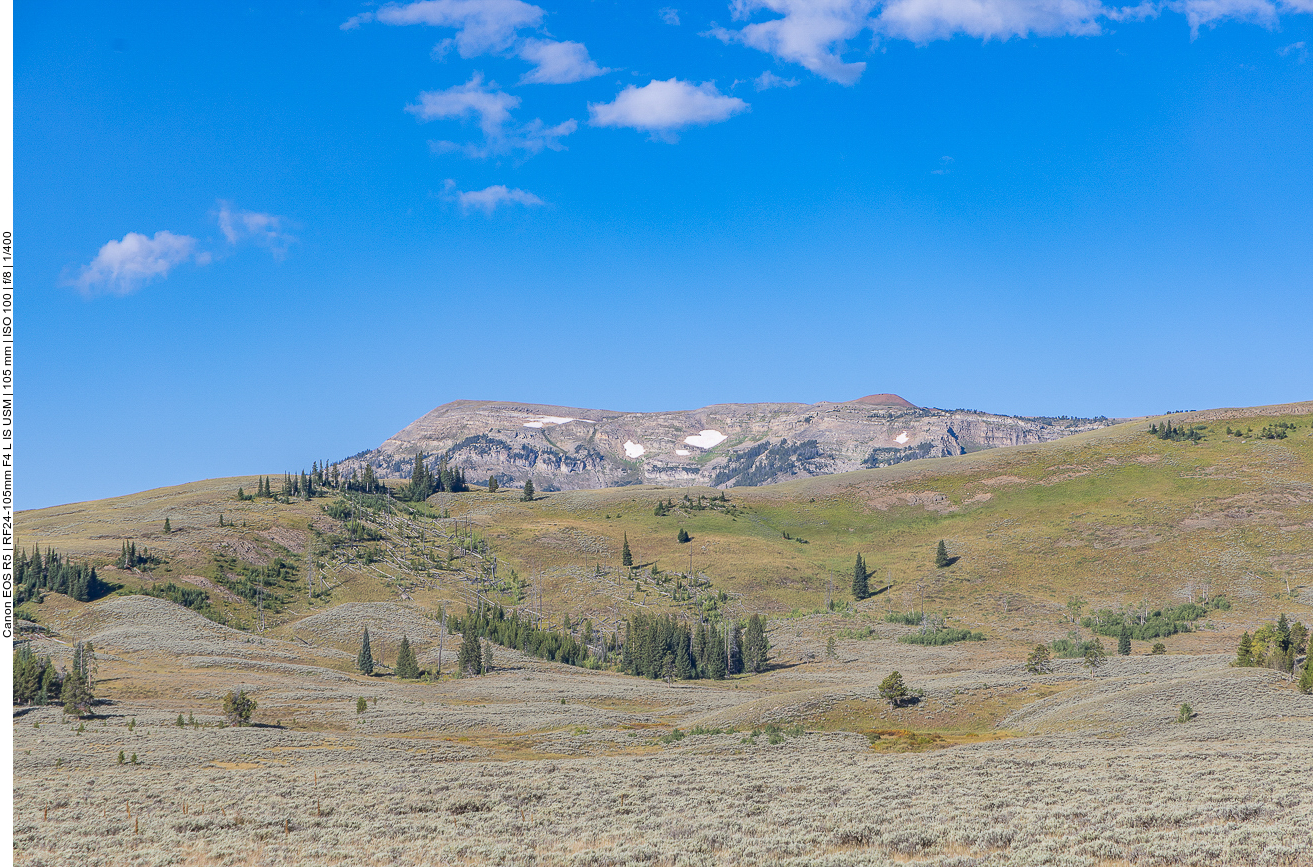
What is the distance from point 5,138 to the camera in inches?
779

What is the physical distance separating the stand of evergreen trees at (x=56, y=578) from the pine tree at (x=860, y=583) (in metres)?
117

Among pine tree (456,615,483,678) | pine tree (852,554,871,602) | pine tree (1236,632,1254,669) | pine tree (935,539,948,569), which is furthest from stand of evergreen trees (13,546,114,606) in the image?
pine tree (1236,632,1254,669)

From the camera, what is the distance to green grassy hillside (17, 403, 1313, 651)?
145875 mm

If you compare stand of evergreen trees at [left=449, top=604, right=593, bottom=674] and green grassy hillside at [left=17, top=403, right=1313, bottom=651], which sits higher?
green grassy hillside at [left=17, top=403, right=1313, bottom=651]

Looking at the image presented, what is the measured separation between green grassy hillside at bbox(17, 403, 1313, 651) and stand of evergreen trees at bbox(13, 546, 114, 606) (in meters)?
4.75

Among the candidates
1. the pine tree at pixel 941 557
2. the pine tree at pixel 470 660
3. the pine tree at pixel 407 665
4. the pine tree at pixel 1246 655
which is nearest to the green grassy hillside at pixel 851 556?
the pine tree at pixel 941 557

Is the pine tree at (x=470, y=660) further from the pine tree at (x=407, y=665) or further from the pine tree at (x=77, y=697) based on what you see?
the pine tree at (x=77, y=697)

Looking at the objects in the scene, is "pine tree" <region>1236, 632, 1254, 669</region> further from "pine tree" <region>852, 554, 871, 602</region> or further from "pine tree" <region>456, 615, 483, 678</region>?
"pine tree" <region>852, 554, 871, 602</region>

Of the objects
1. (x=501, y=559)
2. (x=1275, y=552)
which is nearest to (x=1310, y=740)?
(x=1275, y=552)

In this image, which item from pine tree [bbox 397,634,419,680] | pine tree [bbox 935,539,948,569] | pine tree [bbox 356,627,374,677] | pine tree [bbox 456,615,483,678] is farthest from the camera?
pine tree [bbox 935,539,948,569]

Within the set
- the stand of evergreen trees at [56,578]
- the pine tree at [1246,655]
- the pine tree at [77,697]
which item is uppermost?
the stand of evergreen trees at [56,578]

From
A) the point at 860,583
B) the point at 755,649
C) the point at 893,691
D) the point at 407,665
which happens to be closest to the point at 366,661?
the point at 407,665

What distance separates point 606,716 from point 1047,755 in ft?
133

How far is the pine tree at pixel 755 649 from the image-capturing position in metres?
120
